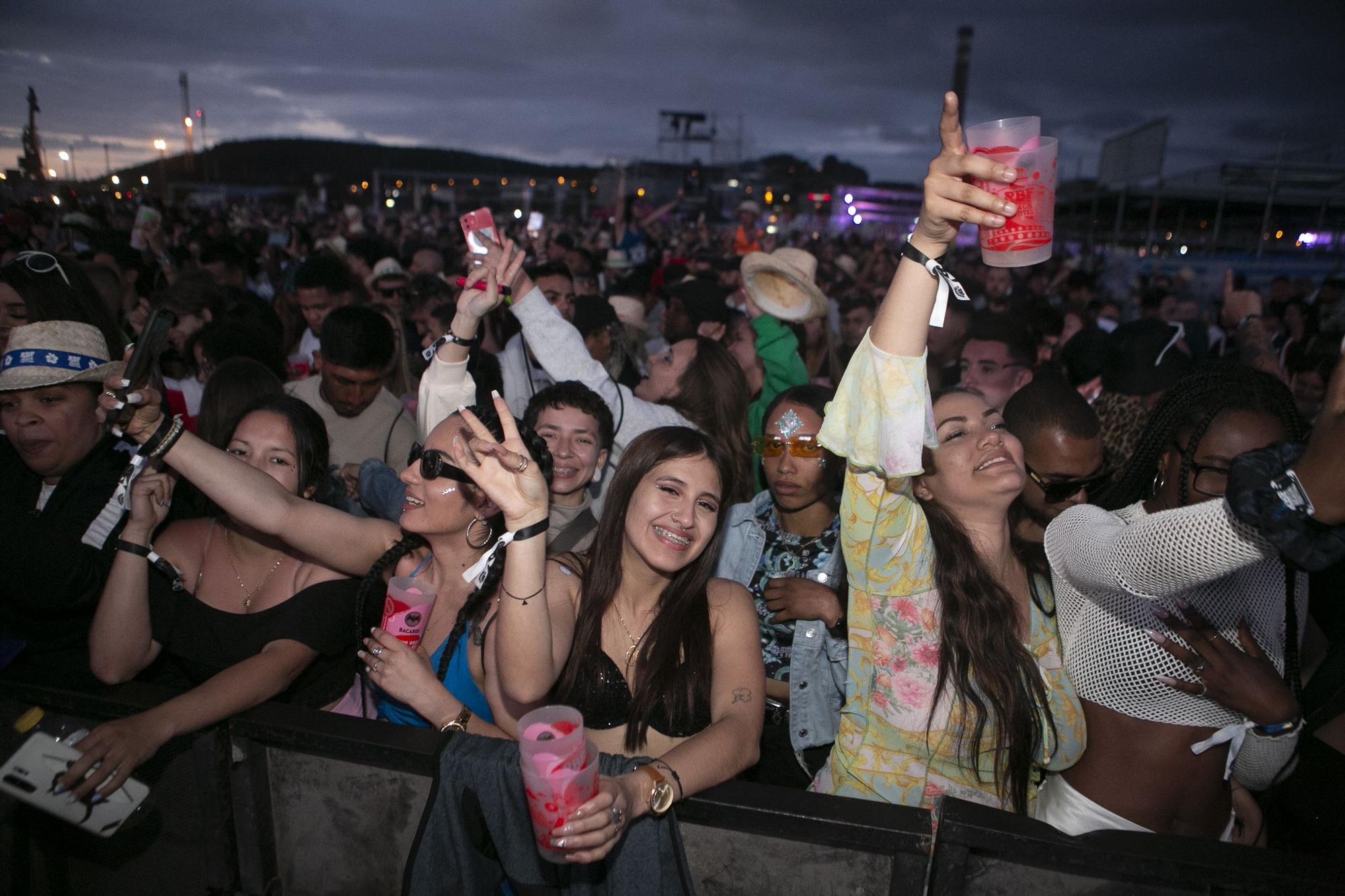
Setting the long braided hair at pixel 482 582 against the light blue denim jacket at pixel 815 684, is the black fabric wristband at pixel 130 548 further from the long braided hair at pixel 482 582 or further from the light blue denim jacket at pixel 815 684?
the light blue denim jacket at pixel 815 684

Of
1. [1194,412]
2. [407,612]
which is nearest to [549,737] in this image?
[407,612]

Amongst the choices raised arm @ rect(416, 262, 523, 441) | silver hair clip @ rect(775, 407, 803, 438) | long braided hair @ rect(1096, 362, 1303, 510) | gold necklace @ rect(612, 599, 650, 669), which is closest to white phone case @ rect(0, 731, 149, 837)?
gold necklace @ rect(612, 599, 650, 669)

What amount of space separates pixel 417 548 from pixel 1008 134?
1.99 m

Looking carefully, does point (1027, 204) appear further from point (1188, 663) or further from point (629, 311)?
point (629, 311)

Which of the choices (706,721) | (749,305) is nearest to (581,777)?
(706,721)

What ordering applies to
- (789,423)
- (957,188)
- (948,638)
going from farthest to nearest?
(789,423)
(948,638)
(957,188)

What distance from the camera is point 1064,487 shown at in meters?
2.79

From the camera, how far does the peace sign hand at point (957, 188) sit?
1.36m

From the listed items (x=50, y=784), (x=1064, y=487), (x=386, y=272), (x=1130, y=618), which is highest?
(x=386, y=272)

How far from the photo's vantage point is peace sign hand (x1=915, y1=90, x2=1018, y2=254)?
4.47 feet

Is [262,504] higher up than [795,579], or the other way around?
[262,504]

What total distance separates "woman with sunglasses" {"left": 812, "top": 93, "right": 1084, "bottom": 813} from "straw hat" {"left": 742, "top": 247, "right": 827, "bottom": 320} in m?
3.76

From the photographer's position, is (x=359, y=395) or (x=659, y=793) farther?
(x=359, y=395)

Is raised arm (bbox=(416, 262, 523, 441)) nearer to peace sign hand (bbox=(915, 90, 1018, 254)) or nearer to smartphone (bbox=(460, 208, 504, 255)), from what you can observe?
smartphone (bbox=(460, 208, 504, 255))
